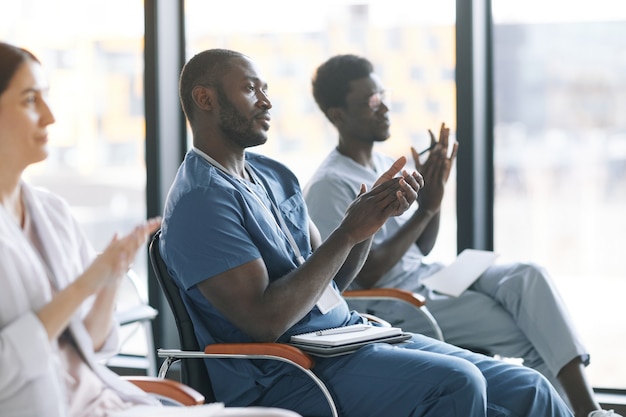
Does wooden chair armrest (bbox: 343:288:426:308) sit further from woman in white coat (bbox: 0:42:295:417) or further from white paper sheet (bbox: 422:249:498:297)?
woman in white coat (bbox: 0:42:295:417)

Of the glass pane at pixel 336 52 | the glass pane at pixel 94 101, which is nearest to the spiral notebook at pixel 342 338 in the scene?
the glass pane at pixel 336 52

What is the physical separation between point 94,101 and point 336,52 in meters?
1.18

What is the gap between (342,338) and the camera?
2129mm

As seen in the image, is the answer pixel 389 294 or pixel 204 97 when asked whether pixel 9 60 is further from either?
pixel 389 294

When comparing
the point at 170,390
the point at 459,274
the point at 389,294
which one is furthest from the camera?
the point at 459,274

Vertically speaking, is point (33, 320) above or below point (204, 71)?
below

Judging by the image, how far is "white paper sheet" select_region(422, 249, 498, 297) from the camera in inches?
120

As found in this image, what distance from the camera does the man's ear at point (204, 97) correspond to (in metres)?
2.33

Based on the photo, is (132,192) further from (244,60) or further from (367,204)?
(367,204)

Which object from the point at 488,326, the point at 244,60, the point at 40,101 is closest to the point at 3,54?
the point at 40,101

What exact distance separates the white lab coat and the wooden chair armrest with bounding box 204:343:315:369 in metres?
0.48

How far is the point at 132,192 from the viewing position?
419 cm

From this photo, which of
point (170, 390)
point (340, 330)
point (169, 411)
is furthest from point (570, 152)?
point (169, 411)

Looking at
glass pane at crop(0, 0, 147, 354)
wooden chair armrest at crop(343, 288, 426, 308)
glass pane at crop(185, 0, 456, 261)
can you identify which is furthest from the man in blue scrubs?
glass pane at crop(0, 0, 147, 354)
